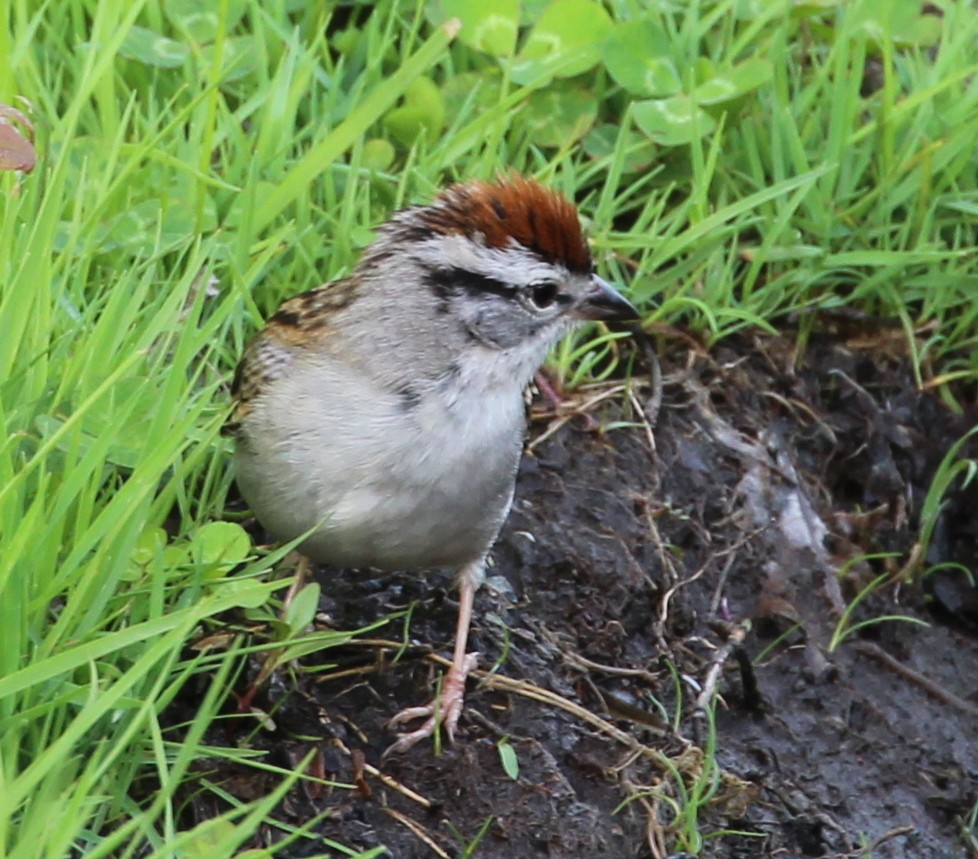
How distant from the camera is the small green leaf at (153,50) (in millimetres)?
4832

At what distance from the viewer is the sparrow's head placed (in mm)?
3729

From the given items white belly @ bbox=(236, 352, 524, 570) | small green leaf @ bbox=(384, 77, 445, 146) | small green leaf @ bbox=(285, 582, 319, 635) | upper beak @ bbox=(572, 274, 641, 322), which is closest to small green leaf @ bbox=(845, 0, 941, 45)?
small green leaf @ bbox=(384, 77, 445, 146)

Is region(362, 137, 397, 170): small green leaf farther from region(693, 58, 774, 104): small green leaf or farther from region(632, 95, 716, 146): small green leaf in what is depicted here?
region(693, 58, 774, 104): small green leaf

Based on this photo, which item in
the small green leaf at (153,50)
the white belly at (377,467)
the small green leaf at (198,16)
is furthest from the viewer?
the small green leaf at (198,16)

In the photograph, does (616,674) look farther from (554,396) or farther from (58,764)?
(58,764)

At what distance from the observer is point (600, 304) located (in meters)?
3.96

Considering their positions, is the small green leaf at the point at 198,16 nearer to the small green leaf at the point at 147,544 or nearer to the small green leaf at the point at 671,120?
the small green leaf at the point at 671,120

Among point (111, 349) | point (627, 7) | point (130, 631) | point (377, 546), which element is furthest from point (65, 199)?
point (627, 7)

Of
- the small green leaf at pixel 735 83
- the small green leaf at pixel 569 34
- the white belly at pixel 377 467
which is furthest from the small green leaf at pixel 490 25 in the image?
the white belly at pixel 377 467

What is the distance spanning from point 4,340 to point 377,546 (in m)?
0.89

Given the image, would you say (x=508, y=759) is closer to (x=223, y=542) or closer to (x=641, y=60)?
(x=223, y=542)

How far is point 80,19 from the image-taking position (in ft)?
15.9

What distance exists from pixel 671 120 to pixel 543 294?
4.73ft

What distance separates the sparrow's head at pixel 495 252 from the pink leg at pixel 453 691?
1.91ft
